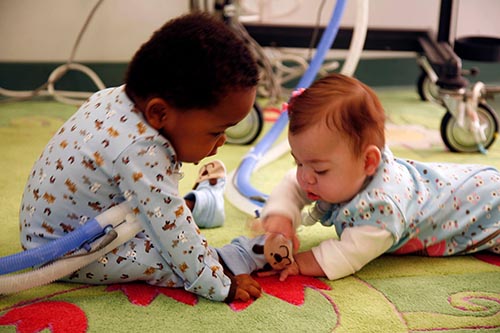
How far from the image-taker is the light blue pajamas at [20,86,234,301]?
34.6 inches

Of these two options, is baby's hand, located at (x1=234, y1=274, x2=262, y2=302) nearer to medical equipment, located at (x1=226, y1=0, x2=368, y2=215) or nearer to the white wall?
medical equipment, located at (x1=226, y1=0, x2=368, y2=215)

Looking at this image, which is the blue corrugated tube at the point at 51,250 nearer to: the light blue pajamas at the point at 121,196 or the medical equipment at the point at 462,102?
the light blue pajamas at the point at 121,196

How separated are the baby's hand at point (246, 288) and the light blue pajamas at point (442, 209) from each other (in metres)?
0.18

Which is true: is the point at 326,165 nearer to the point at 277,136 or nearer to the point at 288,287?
the point at 288,287

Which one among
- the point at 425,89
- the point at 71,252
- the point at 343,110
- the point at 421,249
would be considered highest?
the point at 343,110

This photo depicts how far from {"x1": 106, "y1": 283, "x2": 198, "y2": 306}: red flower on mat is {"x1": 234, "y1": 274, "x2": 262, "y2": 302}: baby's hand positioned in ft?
0.20

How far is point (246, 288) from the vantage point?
3.11 feet

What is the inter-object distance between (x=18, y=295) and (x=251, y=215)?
0.47 meters

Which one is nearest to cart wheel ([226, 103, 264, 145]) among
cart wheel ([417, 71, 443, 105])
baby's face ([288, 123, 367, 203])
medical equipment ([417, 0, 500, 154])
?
medical equipment ([417, 0, 500, 154])

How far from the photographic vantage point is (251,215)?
126 centimetres

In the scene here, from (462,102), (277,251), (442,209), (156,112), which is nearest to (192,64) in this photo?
(156,112)

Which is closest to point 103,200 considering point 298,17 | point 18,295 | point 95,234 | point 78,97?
point 95,234

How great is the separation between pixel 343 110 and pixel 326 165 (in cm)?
9

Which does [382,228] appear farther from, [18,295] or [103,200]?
[18,295]
